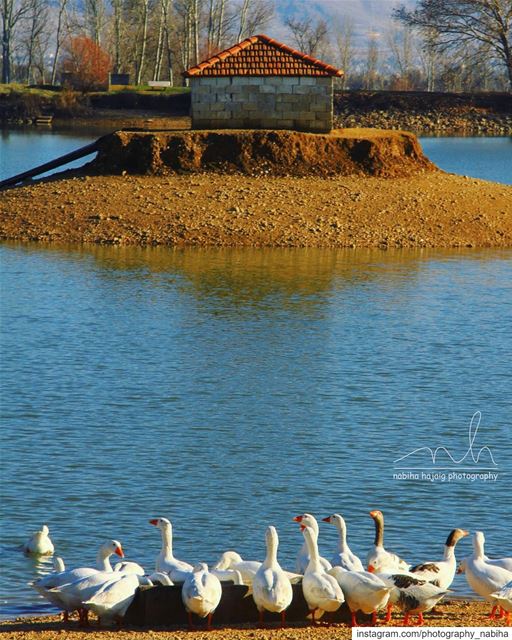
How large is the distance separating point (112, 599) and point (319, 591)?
1935mm

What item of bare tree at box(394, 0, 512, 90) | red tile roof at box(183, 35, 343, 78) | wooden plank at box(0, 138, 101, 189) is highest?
bare tree at box(394, 0, 512, 90)

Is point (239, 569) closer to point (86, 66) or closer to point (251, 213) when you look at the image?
point (251, 213)

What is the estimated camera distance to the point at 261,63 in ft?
143

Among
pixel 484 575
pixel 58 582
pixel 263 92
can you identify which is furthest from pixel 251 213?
pixel 58 582

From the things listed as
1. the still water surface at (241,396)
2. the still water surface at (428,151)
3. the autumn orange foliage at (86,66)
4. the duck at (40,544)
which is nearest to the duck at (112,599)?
the still water surface at (241,396)

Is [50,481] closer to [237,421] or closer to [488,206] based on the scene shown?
[237,421]

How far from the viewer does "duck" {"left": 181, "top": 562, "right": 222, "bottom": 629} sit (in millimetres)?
12594

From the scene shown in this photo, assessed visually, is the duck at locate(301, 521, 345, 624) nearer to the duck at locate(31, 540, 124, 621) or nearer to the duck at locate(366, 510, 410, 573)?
the duck at locate(366, 510, 410, 573)

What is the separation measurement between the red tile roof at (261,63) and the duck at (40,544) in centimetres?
2920

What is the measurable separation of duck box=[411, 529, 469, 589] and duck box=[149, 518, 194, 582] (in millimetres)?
2285

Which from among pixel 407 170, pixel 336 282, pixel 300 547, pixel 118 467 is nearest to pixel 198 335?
pixel 336 282

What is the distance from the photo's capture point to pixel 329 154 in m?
42.1

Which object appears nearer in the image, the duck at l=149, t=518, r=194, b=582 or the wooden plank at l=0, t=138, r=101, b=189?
the duck at l=149, t=518, r=194, b=582
